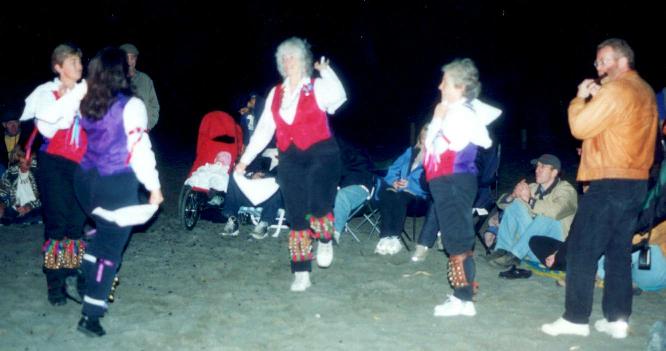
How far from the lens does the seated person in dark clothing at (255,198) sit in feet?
23.5

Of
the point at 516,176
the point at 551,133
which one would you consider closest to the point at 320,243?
the point at 516,176

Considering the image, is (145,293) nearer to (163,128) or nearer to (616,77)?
(616,77)

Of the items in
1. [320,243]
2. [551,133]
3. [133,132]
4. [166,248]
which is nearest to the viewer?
[133,132]

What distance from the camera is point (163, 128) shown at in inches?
834

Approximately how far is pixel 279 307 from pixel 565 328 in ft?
6.72

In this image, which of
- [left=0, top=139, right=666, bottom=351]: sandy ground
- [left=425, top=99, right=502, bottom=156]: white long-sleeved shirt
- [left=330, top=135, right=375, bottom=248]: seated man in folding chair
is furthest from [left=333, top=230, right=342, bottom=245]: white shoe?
[left=425, top=99, right=502, bottom=156]: white long-sleeved shirt

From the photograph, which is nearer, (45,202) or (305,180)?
(45,202)

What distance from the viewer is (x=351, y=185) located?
23.0ft

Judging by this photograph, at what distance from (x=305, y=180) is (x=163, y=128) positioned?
56.2ft

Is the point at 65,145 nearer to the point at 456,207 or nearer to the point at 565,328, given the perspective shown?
the point at 456,207

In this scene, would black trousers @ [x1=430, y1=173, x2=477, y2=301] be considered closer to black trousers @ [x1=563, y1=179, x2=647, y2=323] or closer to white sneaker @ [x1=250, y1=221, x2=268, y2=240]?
black trousers @ [x1=563, y1=179, x2=647, y2=323]

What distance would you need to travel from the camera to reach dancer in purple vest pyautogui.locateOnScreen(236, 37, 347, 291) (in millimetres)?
4863

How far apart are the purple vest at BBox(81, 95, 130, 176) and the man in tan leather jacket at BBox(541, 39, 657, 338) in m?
2.77

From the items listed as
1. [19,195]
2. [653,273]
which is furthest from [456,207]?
[19,195]
